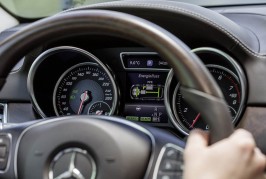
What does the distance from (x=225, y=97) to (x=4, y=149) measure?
0.70 metres

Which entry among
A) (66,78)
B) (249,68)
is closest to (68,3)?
(66,78)

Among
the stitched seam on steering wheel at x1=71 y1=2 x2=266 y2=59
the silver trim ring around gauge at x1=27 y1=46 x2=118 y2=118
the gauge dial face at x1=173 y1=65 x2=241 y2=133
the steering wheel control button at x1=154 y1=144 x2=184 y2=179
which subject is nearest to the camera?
the steering wheel control button at x1=154 y1=144 x2=184 y2=179

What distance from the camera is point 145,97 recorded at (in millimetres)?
1761

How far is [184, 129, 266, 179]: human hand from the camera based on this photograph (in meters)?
0.81

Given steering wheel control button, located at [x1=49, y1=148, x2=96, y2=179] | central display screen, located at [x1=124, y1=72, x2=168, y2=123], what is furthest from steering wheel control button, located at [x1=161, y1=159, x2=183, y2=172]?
central display screen, located at [x1=124, y1=72, x2=168, y2=123]

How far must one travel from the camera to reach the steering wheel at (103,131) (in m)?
0.90

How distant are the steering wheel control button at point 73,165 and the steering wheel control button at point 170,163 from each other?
0.44 feet

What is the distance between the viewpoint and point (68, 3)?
2352mm

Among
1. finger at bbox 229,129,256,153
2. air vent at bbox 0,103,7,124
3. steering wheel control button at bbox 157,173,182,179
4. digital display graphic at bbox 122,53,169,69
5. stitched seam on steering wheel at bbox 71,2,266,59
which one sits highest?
stitched seam on steering wheel at bbox 71,2,266,59

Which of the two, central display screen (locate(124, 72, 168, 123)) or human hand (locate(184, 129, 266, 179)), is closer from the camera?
human hand (locate(184, 129, 266, 179))

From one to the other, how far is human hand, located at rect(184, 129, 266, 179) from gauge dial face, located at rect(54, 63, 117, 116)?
0.98 metres

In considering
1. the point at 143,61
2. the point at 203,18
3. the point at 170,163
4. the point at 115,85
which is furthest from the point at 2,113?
the point at 170,163

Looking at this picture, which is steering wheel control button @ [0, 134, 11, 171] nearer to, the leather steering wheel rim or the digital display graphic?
the leather steering wheel rim

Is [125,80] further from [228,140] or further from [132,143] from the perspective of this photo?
[228,140]
